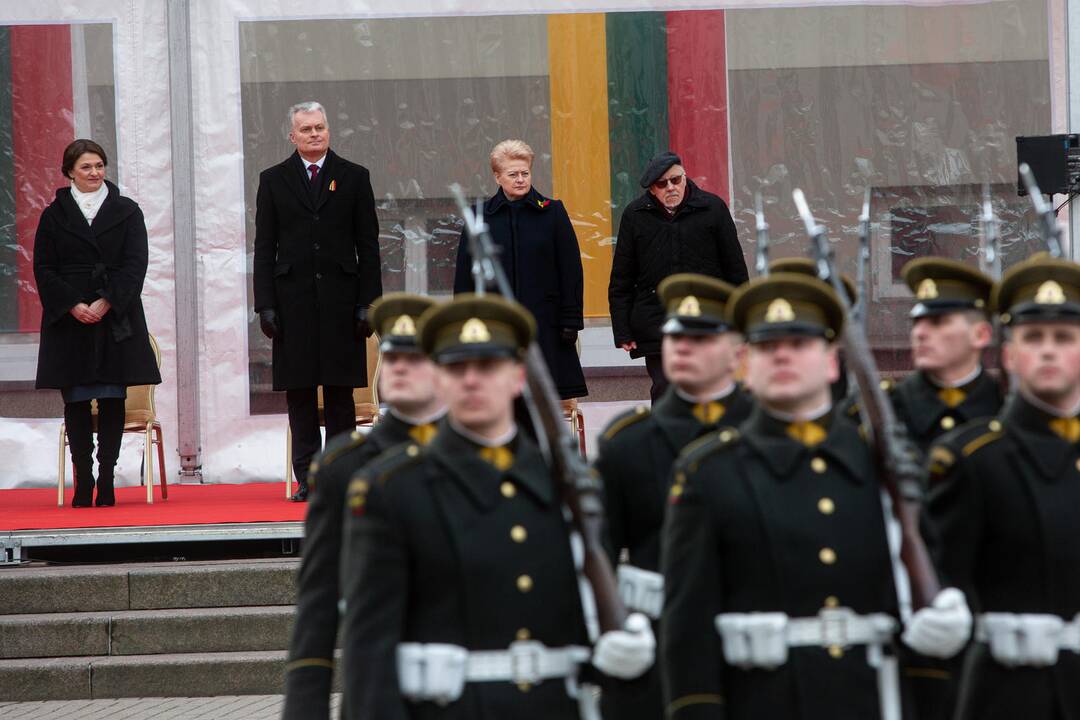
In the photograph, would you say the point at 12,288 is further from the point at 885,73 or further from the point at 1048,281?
the point at 1048,281

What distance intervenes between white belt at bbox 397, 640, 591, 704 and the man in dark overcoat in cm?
611

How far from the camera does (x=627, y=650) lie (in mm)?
3980

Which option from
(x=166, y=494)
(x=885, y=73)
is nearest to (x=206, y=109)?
(x=166, y=494)

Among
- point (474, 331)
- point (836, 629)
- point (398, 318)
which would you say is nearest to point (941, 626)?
point (836, 629)

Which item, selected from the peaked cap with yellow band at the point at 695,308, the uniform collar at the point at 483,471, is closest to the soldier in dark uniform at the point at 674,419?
the peaked cap with yellow band at the point at 695,308

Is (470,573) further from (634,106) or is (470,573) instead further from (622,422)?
(634,106)

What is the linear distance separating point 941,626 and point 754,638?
1.32 ft

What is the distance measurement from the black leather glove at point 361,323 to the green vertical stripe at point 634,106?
8.04 ft

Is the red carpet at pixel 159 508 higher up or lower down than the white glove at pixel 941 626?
lower down

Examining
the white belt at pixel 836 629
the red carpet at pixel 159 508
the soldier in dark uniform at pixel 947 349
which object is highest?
the soldier in dark uniform at pixel 947 349

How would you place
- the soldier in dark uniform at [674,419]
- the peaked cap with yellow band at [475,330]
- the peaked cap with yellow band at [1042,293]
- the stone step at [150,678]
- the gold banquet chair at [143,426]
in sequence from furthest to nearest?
the gold banquet chair at [143,426] < the stone step at [150,678] < the soldier in dark uniform at [674,419] < the peaked cap with yellow band at [1042,293] < the peaked cap with yellow band at [475,330]

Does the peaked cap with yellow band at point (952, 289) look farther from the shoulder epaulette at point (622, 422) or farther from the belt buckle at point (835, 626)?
the belt buckle at point (835, 626)

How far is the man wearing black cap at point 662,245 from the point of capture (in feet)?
32.5

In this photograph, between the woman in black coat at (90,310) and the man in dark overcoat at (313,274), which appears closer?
the man in dark overcoat at (313,274)
